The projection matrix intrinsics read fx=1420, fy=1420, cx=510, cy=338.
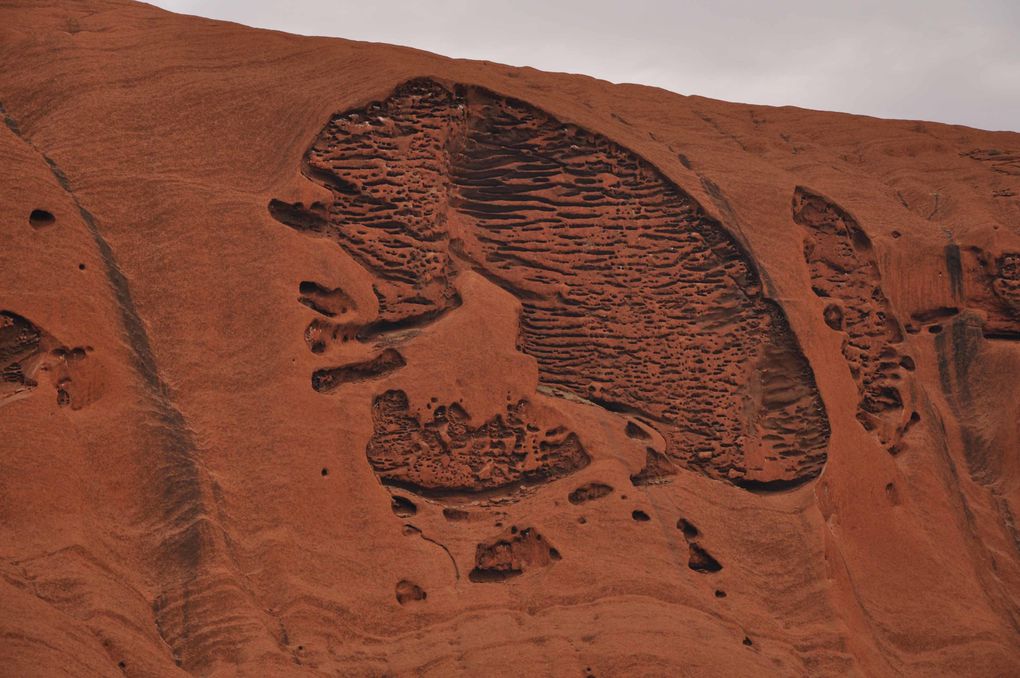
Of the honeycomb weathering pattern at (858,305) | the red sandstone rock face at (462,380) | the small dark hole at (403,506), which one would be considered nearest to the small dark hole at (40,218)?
the red sandstone rock face at (462,380)

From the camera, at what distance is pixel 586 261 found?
12.0 m

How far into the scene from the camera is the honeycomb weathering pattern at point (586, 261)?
1136 centimetres

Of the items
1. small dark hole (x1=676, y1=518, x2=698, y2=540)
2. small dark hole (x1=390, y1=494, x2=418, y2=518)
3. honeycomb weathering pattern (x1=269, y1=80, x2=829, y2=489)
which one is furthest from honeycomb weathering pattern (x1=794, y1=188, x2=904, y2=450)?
small dark hole (x1=390, y1=494, x2=418, y2=518)

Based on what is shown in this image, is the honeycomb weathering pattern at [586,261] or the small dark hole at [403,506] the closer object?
the small dark hole at [403,506]

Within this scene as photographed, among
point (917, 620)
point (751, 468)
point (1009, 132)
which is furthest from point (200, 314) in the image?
point (1009, 132)

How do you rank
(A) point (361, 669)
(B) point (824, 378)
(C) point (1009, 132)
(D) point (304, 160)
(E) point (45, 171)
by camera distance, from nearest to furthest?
(A) point (361, 669) → (E) point (45, 171) → (D) point (304, 160) → (B) point (824, 378) → (C) point (1009, 132)

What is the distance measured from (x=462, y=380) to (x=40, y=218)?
3.30 metres

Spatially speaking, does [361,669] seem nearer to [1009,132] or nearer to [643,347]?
[643,347]

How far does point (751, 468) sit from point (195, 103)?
5355mm

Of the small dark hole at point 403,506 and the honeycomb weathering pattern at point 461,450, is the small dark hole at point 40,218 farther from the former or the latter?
the small dark hole at point 403,506

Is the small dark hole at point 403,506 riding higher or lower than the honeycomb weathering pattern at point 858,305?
lower

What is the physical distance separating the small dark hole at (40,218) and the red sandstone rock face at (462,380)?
0.04 meters

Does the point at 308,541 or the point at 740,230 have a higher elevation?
the point at 740,230

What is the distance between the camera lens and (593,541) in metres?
10.7
